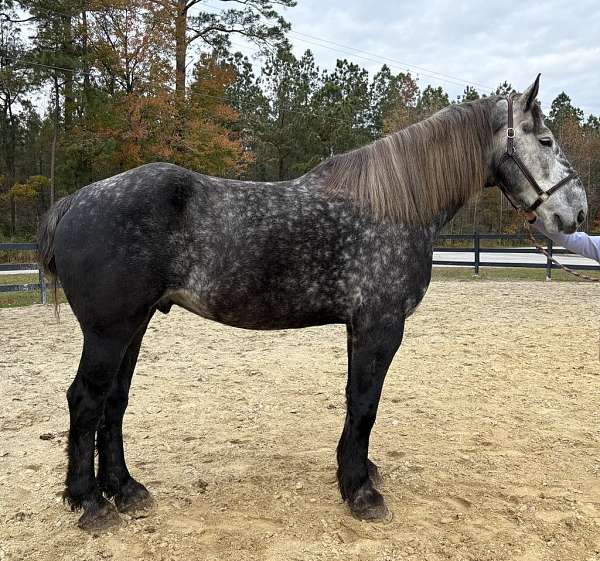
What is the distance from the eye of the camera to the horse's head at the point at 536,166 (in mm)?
2803

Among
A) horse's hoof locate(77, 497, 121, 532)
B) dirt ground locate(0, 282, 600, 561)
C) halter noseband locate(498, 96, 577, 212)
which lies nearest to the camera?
dirt ground locate(0, 282, 600, 561)

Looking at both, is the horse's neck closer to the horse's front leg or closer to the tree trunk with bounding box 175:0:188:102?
the horse's front leg

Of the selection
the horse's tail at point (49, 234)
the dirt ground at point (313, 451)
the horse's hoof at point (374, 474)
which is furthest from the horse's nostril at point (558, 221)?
the horse's tail at point (49, 234)

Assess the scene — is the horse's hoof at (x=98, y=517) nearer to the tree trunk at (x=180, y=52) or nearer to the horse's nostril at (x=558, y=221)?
the horse's nostril at (x=558, y=221)

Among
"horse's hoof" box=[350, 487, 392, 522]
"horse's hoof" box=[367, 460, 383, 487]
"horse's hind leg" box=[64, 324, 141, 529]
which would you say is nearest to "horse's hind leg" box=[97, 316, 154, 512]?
"horse's hind leg" box=[64, 324, 141, 529]

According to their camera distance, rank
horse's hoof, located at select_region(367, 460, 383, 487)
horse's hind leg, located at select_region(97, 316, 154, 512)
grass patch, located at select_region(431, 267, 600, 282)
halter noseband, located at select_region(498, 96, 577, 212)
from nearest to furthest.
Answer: halter noseband, located at select_region(498, 96, 577, 212)
horse's hind leg, located at select_region(97, 316, 154, 512)
horse's hoof, located at select_region(367, 460, 383, 487)
grass patch, located at select_region(431, 267, 600, 282)

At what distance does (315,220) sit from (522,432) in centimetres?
256

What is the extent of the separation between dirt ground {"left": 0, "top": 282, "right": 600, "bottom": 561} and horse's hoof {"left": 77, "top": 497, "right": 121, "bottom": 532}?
0.17ft

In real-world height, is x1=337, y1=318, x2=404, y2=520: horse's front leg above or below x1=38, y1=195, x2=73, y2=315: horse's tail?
below

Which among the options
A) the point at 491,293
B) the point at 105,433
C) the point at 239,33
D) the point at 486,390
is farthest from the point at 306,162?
the point at 105,433

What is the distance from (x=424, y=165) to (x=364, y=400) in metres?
1.45

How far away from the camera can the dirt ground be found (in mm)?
2523

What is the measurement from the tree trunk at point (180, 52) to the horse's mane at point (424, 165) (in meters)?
14.9

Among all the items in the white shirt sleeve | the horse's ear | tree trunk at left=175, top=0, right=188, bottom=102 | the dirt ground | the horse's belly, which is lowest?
the dirt ground
